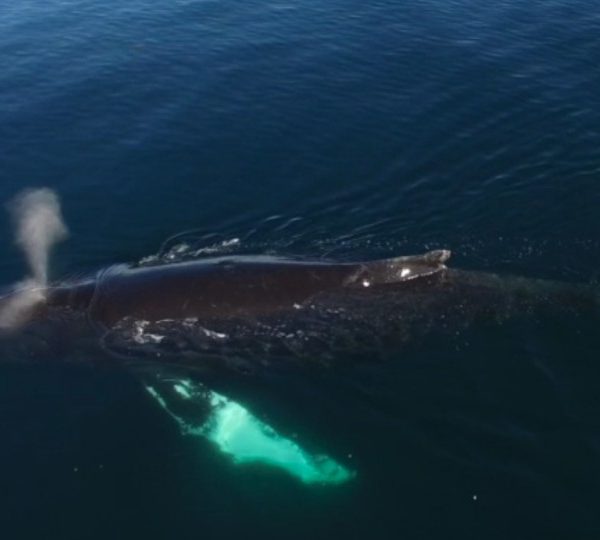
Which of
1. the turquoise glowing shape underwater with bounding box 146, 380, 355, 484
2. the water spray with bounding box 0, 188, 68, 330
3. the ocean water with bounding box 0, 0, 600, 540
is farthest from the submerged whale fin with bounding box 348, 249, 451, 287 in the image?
the water spray with bounding box 0, 188, 68, 330

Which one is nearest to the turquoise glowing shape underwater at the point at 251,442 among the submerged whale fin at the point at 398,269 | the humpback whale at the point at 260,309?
the humpback whale at the point at 260,309

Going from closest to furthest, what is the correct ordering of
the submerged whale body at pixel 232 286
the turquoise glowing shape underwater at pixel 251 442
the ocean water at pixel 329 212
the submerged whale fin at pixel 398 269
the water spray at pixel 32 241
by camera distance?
the ocean water at pixel 329 212, the turquoise glowing shape underwater at pixel 251 442, the submerged whale body at pixel 232 286, the submerged whale fin at pixel 398 269, the water spray at pixel 32 241

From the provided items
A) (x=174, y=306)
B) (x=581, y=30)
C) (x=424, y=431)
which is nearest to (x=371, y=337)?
(x=424, y=431)

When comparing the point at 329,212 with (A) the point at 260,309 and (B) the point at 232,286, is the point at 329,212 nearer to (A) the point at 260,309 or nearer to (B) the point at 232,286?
(B) the point at 232,286

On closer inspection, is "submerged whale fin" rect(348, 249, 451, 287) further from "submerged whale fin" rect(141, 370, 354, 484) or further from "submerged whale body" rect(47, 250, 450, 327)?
"submerged whale fin" rect(141, 370, 354, 484)

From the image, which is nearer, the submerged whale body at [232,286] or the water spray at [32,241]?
→ the submerged whale body at [232,286]

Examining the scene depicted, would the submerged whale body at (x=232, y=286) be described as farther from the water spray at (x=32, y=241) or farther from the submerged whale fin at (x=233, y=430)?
the submerged whale fin at (x=233, y=430)

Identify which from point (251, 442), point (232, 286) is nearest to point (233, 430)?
point (251, 442)
